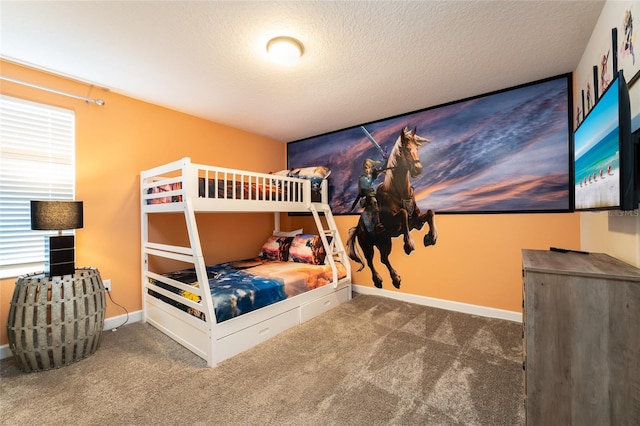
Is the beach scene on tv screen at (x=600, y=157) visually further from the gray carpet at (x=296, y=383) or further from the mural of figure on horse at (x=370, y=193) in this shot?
the mural of figure on horse at (x=370, y=193)

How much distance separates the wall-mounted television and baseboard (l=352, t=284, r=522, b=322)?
4.73 feet

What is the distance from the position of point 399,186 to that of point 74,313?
3167 mm

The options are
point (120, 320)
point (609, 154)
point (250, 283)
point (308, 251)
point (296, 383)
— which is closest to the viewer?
point (609, 154)

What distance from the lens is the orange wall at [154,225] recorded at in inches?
93.4

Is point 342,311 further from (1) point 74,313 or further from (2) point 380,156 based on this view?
(1) point 74,313

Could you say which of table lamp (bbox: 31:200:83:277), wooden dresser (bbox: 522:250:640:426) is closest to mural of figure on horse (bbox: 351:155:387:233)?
wooden dresser (bbox: 522:250:640:426)

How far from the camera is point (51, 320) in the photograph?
6.02 ft

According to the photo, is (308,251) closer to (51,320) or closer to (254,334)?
(254,334)

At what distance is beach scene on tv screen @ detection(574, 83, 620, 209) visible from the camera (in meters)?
1.14

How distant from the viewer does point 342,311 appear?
2900 millimetres

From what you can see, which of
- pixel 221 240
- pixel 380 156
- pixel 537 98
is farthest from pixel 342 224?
pixel 537 98

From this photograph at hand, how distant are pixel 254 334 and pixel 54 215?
66.4 inches

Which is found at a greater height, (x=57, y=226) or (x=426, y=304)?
(x=57, y=226)

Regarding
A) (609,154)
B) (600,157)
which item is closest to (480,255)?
(600,157)
